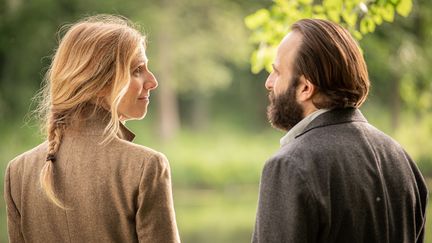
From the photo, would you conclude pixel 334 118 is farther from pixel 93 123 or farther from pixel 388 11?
pixel 388 11

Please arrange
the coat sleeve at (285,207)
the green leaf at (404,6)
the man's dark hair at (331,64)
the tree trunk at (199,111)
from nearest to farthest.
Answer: the coat sleeve at (285,207) → the man's dark hair at (331,64) → the green leaf at (404,6) → the tree trunk at (199,111)

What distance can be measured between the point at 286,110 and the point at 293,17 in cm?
182

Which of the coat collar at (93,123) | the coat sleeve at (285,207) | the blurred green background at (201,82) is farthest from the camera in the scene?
the blurred green background at (201,82)

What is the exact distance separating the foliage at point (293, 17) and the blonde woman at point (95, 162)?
5.49 ft

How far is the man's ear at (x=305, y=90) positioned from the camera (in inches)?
95.2

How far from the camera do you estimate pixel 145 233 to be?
7.93ft

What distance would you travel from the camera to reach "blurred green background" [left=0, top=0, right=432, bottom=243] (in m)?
13.2

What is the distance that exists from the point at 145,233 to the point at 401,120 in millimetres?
16533

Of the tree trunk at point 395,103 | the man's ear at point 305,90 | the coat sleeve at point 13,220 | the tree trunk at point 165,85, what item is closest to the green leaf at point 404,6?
the man's ear at point 305,90

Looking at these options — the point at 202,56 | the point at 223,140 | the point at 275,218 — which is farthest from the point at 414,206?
the point at 223,140

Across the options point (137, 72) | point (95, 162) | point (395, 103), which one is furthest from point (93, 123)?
point (395, 103)

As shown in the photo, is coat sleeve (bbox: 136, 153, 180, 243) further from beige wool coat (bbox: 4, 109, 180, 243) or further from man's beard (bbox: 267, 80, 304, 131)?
man's beard (bbox: 267, 80, 304, 131)

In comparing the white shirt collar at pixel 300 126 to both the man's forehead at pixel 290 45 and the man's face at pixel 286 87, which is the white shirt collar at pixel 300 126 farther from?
the man's forehead at pixel 290 45

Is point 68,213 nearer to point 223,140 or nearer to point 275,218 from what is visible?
point 275,218
